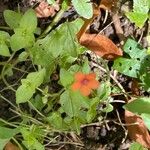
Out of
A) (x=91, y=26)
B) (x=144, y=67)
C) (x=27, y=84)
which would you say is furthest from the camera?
(x=91, y=26)

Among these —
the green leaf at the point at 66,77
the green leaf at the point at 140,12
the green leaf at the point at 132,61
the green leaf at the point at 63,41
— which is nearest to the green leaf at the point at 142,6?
the green leaf at the point at 140,12

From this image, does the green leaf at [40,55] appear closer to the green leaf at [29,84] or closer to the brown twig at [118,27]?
the green leaf at [29,84]

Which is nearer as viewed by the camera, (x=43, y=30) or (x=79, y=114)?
(x=79, y=114)

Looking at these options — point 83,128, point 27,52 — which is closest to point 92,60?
point 83,128

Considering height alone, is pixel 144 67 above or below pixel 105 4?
below

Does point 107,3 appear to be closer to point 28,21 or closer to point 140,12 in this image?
point 140,12

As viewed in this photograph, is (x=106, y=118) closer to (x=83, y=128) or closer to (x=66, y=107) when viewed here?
(x=83, y=128)
